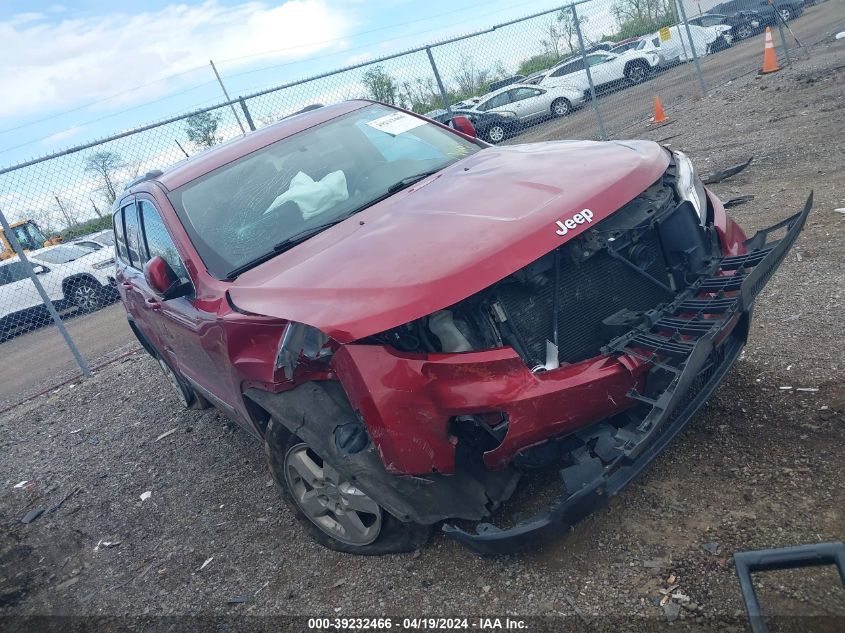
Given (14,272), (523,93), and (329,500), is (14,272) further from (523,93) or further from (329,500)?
(523,93)

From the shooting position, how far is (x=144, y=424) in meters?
6.09

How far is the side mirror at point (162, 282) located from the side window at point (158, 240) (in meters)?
0.09

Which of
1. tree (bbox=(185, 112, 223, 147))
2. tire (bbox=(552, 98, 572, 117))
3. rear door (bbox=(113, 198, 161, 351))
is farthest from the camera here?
tire (bbox=(552, 98, 572, 117))

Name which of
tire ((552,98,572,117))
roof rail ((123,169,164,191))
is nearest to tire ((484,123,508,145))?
tire ((552,98,572,117))

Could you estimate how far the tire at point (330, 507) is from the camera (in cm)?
302

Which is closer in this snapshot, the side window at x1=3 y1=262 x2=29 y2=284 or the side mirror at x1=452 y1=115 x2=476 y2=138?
the side mirror at x1=452 y1=115 x2=476 y2=138

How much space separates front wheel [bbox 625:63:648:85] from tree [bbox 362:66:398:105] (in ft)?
28.1

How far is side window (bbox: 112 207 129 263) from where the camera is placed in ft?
16.7

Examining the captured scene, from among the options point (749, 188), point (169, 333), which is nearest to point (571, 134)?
point (749, 188)

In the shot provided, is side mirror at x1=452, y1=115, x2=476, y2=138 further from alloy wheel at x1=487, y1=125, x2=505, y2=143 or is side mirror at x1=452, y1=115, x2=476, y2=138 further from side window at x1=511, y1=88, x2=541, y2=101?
side window at x1=511, y1=88, x2=541, y2=101

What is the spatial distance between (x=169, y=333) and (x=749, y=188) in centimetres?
564

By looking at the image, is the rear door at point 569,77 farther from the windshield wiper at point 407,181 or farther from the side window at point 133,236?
the windshield wiper at point 407,181

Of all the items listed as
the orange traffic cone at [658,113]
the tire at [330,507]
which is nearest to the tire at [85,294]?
the orange traffic cone at [658,113]

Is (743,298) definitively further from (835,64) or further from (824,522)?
(835,64)
